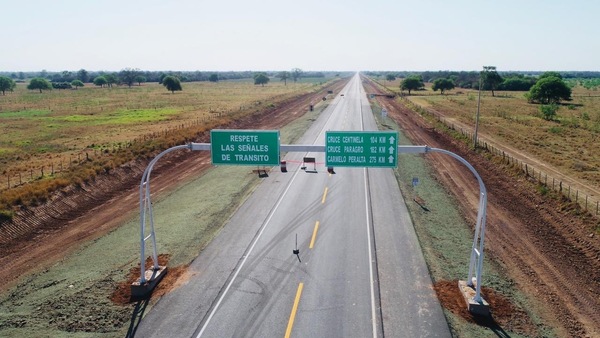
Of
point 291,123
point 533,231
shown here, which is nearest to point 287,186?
point 533,231

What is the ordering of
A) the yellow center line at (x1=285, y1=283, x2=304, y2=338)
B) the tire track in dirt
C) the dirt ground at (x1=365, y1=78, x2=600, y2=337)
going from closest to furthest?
the yellow center line at (x1=285, y1=283, x2=304, y2=338) → the dirt ground at (x1=365, y1=78, x2=600, y2=337) → the tire track in dirt

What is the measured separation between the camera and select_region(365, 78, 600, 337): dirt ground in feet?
57.1

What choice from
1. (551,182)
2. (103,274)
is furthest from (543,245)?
(103,274)

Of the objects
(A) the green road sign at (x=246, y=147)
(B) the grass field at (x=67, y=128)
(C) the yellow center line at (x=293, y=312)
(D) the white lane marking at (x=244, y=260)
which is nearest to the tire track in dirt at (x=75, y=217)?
(D) the white lane marking at (x=244, y=260)

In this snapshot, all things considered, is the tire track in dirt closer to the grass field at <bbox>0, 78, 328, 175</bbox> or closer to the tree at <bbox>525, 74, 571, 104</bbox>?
the grass field at <bbox>0, 78, 328, 175</bbox>

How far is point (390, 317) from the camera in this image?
16.4 meters

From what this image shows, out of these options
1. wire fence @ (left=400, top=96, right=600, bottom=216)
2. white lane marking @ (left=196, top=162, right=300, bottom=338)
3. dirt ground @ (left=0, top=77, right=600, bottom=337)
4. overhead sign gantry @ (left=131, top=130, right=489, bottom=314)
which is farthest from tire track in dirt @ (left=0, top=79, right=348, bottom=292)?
wire fence @ (left=400, top=96, right=600, bottom=216)

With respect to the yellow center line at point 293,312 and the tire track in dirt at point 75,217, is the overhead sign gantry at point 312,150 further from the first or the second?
the tire track in dirt at point 75,217

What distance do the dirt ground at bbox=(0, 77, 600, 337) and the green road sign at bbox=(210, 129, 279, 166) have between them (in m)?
6.46

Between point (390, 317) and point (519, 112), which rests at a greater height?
point (519, 112)

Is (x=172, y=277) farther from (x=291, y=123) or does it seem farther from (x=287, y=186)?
(x=291, y=123)

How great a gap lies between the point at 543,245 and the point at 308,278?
13886 mm

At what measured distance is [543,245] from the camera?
77.2 feet

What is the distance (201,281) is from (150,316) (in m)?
3.03
